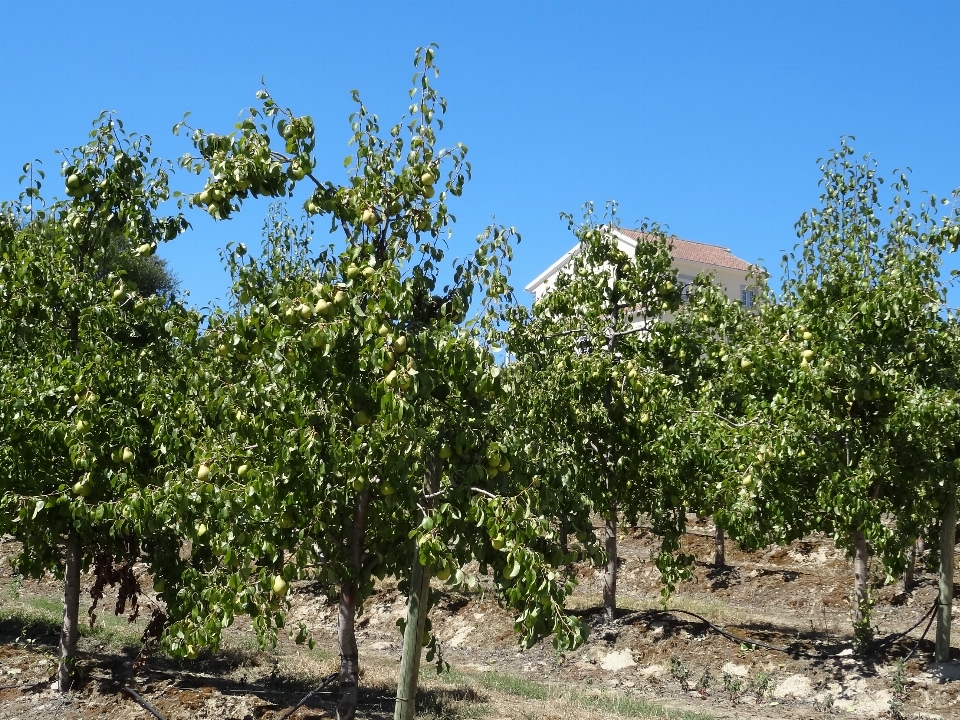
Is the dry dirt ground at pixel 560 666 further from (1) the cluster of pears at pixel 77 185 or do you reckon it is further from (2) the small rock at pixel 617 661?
(1) the cluster of pears at pixel 77 185

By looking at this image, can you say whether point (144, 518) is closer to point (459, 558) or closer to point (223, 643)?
point (459, 558)

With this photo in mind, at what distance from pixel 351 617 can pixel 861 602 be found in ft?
22.9

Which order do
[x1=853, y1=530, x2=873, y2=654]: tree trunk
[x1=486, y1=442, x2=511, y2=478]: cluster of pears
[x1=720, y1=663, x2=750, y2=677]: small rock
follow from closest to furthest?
1. [x1=486, y1=442, x2=511, y2=478]: cluster of pears
2. [x1=853, y1=530, x2=873, y2=654]: tree trunk
3. [x1=720, y1=663, x2=750, y2=677]: small rock

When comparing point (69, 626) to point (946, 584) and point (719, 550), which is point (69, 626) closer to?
point (946, 584)

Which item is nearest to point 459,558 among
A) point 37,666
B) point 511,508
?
point 511,508

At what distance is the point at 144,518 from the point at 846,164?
901cm

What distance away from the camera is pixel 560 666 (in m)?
13.1

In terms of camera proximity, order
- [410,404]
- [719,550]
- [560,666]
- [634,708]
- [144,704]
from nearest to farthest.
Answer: [410,404], [144,704], [634,708], [560,666], [719,550]

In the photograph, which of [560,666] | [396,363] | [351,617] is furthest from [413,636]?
[560,666]

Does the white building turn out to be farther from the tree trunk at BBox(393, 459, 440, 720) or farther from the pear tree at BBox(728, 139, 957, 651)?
the tree trunk at BBox(393, 459, 440, 720)

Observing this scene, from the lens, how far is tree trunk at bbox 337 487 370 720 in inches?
272

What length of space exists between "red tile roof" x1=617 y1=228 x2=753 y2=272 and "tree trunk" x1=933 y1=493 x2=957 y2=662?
34.6 metres

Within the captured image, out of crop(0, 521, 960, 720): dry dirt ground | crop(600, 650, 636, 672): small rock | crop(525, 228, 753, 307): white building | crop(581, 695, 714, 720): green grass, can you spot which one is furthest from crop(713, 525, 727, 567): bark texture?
crop(525, 228, 753, 307): white building

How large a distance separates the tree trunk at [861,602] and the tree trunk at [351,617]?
6509 mm
